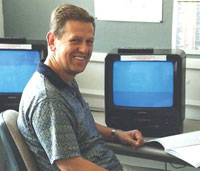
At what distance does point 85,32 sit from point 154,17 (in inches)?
33.8

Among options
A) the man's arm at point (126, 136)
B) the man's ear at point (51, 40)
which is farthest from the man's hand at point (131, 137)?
the man's ear at point (51, 40)

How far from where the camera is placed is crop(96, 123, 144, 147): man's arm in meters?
1.83

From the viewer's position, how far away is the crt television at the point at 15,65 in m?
2.18

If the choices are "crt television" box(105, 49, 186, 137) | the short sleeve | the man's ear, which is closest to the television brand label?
Answer: "crt television" box(105, 49, 186, 137)

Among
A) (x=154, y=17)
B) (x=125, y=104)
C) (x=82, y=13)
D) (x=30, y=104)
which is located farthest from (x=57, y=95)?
(x=154, y=17)

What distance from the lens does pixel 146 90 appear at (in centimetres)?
201

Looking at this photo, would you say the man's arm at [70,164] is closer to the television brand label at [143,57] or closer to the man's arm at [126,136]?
the man's arm at [126,136]

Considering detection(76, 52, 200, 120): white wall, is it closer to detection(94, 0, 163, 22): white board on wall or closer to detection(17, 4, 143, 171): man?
detection(94, 0, 163, 22): white board on wall

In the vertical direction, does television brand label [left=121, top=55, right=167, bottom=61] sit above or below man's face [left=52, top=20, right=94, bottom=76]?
below

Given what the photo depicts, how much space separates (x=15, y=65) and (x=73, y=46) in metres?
0.79

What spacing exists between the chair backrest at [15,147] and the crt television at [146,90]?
66 centimetres

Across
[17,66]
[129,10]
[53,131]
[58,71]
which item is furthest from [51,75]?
[129,10]

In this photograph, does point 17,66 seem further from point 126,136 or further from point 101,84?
point 126,136

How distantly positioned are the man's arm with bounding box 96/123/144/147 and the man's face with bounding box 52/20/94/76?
482 millimetres
